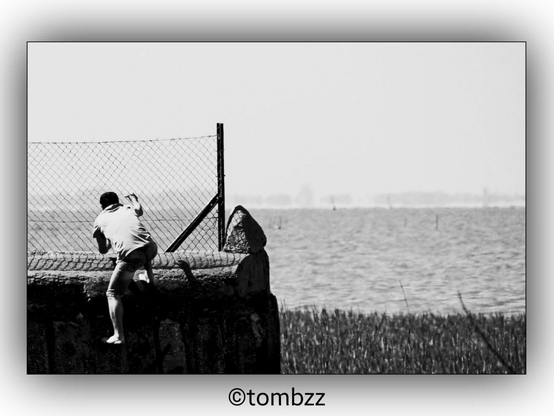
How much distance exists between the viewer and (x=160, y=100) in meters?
4.70

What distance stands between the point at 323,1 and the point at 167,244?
5.40 ft

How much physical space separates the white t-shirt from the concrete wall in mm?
147

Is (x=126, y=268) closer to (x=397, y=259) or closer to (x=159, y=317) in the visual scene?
(x=159, y=317)

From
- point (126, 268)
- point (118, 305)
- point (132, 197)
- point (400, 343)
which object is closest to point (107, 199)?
point (132, 197)

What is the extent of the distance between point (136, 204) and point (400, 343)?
1.73 m

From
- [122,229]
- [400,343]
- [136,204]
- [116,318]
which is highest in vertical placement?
[136,204]

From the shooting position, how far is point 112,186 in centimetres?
470

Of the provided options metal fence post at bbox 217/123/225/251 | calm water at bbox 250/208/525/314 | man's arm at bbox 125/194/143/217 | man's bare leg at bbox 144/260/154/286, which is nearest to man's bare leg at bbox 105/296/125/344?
man's bare leg at bbox 144/260/154/286

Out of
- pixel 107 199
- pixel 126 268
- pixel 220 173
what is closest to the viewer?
pixel 126 268

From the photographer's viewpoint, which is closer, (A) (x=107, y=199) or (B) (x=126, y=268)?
(B) (x=126, y=268)

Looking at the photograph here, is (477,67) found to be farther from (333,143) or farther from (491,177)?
(333,143)

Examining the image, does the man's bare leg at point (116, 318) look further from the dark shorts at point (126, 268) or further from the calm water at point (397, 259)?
the calm water at point (397, 259)

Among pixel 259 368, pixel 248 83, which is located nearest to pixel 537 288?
pixel 259 368

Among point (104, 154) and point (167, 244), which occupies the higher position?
point (104, 154)
